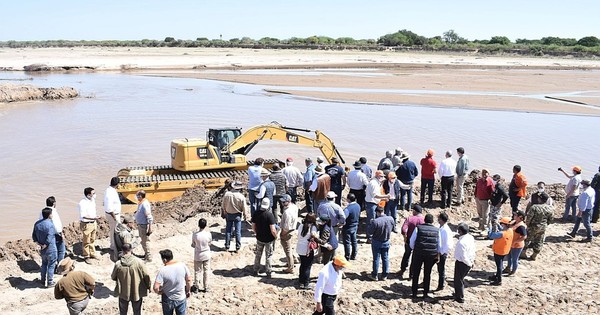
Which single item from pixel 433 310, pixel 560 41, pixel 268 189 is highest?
pixel 560 41

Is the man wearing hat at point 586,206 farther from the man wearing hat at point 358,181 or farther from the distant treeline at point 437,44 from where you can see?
the distant treeline at point 437,44

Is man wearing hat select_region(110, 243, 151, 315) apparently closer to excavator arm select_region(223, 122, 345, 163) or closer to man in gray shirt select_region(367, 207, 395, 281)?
man in gray shirt select_region(367, 207, 395, 281)

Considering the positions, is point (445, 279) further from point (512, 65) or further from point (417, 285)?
point (512, 65)

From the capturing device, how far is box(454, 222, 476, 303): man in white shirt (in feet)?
29.8

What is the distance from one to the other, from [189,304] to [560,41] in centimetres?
13526

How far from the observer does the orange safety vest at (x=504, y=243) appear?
9.88 meters

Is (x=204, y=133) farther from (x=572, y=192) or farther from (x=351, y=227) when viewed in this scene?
(x=572, y=192)

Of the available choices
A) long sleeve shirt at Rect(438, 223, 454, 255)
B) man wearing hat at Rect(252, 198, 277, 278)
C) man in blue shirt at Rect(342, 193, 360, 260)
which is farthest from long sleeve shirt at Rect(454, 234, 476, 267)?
man wearing hat at Rect(252, 198, 277, 278)

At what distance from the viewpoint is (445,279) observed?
10.4 metres

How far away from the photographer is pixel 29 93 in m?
40.2

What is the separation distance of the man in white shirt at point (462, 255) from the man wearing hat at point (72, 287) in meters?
6.10

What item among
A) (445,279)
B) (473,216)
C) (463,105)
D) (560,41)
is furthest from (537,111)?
(560,41)

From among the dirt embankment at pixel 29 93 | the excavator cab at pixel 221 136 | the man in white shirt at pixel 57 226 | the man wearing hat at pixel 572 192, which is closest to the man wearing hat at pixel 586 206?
the man wearing hat at pixel 572 192

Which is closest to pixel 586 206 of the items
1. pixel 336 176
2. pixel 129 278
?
pixel 336 176
